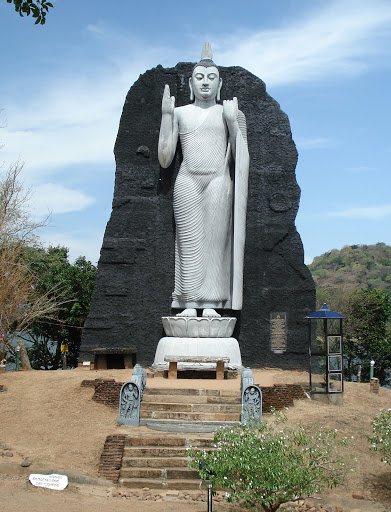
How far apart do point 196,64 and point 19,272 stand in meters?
6.19

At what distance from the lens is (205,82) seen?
1385cm

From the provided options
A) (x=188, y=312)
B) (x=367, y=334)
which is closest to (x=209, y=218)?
(x=188, y=312)

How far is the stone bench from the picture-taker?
11430 millimetres

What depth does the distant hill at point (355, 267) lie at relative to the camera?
49.8m

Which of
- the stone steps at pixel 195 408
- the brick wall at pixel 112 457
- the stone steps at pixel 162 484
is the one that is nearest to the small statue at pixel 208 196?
the stone steps at pixel 195 408

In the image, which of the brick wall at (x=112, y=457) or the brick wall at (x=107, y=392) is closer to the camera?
the brick wall at (x=112, y=457)

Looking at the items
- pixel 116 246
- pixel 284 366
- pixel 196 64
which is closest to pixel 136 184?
pixel 116 246

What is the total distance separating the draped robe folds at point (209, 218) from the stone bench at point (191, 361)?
1886mm

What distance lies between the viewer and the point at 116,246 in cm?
1396

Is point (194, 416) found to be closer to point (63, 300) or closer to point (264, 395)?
point (264, 395)

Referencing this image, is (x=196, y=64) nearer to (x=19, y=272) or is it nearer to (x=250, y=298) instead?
(x=250, y=298)

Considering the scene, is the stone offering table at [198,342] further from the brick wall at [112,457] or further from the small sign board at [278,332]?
the brick wall at [112,457]

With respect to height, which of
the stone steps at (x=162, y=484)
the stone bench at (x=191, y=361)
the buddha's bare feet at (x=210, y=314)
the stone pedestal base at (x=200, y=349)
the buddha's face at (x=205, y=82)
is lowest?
the stone steps at (x=162, y=484)

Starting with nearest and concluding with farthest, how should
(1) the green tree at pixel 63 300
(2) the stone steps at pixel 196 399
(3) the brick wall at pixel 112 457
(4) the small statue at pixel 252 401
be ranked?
(3) the brick wall at pixel 112 457, (4) the small statue at pixel 252 401, (2) the stone steps at pixel 196 399, (1) the green tree at pixel 63 300
